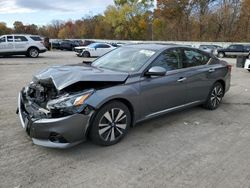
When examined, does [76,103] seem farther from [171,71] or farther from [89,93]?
[171,71]

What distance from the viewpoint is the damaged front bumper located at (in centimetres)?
365

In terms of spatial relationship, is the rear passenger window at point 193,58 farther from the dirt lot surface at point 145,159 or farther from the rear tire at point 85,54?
the rear tire at point 85,54

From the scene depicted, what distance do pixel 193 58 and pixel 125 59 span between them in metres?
1.54

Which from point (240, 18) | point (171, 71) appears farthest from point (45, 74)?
point (240, 18)

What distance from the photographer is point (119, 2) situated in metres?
63.1

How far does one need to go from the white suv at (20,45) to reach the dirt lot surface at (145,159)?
49.0 feet

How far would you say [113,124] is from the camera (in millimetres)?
4176

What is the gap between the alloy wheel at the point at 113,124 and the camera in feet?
13.3

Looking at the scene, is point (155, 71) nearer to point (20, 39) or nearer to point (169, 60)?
point (169, 60)

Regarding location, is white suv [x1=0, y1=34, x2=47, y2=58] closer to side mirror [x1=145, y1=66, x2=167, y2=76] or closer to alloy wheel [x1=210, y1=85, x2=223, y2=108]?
alloy wheel [x1=210, y1=85, x2=223, y2=108]

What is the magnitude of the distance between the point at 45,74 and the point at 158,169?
2311mm

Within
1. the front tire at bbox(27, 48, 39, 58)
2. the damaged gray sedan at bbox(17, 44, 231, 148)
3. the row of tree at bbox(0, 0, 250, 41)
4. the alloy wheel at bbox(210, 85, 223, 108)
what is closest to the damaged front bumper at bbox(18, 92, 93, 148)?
the damaged gray sedan at bbox(17, 44, 231, 148)

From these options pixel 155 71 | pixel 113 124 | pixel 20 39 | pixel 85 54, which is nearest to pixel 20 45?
pixel 20 39

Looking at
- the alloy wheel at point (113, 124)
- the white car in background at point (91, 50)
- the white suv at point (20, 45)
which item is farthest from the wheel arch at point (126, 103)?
the white car in background at point (91, 50)
